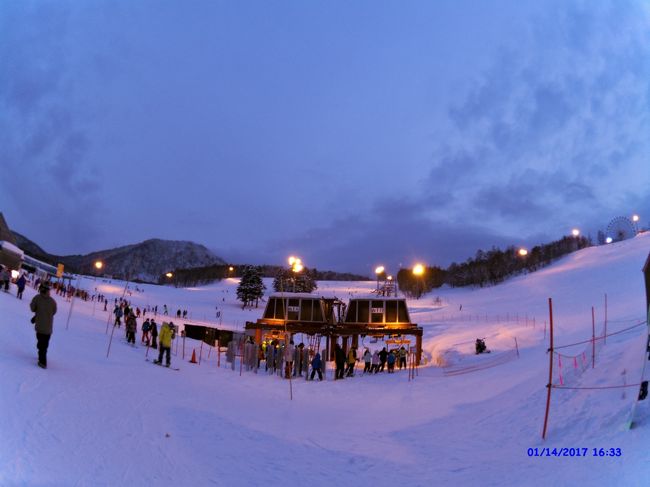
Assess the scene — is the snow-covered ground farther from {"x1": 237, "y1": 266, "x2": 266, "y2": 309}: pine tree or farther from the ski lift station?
{"x1": 237, "y1": 266, "x2": 266, "y2": 309}: pine tree

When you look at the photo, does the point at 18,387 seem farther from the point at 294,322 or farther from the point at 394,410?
the point at 294,322

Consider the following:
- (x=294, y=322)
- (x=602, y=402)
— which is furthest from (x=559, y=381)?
(x=294, y=322)

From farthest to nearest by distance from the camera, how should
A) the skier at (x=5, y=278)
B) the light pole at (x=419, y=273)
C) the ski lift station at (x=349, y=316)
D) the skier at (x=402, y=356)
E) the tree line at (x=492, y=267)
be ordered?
the tree line at (x=492, y=267)
the light pole at (x=419, y=273)
the ski lift station at (x=349, y=316)
the skier at (x=402, y=356)
the skier at (x=5, y=278)

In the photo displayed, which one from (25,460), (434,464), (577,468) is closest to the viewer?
(25,460)

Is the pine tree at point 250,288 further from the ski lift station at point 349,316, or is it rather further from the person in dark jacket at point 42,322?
the person in dark jacket at point 42,322

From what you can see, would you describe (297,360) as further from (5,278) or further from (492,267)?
(492,267)

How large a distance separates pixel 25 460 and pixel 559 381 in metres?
11.5

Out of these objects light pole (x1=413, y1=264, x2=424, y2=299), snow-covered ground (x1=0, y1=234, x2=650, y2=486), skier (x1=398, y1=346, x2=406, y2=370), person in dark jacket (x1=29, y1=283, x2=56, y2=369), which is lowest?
skier (x1=398, y1=346, x2=406, y2=370)

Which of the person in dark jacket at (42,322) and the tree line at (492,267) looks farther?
the tree line at (492,267)

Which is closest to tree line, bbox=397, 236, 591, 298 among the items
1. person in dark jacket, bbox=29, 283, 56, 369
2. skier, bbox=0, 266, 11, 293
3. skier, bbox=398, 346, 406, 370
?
skier, bbox=398, 346, 406, 370

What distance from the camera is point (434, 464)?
25.0 feet

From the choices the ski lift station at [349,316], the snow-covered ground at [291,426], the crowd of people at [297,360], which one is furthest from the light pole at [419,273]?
the snow-covered ground at [291,426]

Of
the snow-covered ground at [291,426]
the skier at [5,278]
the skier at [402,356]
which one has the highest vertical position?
the skier at [5,278]

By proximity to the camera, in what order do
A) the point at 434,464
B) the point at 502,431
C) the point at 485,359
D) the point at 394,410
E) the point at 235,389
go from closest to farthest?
the point at 434,464 → the point at 502,431 → the point at 394,410 → the point at 235,389 → the point at 485,359
